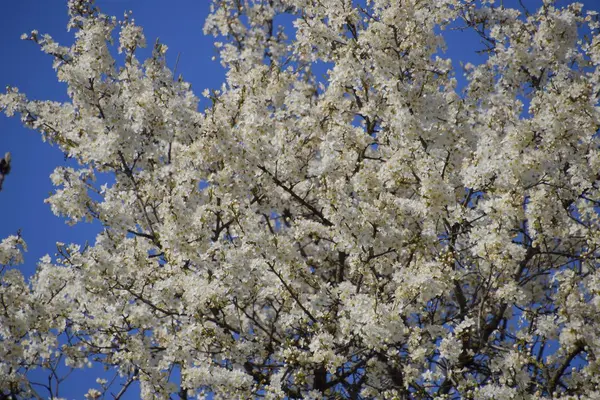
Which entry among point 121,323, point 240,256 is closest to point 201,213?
point 240,256

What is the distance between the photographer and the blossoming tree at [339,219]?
8.30 metres

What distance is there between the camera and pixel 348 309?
8.02m

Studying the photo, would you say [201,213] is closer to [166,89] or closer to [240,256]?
[240,256]

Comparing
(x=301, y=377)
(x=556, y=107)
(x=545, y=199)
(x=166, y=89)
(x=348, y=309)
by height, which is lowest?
(x=301, y=377)

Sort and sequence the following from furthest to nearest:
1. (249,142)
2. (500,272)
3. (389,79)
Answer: (389,79) < (249,142) < (500,272)

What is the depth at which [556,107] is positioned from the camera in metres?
9.17

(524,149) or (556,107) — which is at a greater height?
(556,107)

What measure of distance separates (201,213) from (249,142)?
1.24 meters

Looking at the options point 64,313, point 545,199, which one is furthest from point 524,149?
point 64,313

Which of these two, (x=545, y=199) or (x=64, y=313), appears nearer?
(x=545, y=199)

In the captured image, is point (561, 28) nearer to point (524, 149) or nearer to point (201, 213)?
point (524, 149)

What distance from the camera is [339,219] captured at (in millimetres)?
8234

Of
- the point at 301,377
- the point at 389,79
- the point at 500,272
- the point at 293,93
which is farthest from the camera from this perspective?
the point at 293,93

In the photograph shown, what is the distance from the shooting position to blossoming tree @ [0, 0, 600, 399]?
27.2 ft
